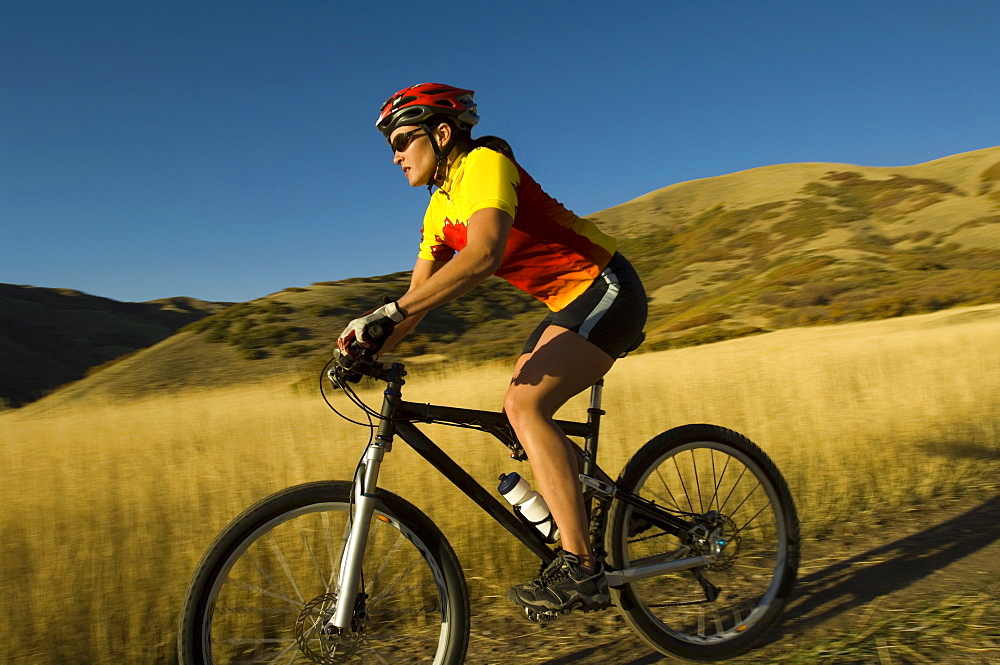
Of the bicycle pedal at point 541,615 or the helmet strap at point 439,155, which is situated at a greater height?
the helmet strap at point 439,155

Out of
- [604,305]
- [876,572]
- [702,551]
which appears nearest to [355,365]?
[604,305]

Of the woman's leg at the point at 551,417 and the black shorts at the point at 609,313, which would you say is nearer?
the woman's leg at the point at 551,417

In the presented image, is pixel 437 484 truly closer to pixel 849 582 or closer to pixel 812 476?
pixel 849 582

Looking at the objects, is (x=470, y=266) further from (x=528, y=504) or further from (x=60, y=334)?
(x=60, y=334)

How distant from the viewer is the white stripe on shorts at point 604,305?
279cm

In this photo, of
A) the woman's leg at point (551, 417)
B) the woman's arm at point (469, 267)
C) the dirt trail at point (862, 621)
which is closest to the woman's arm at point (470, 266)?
the woman's arm at point (469, 267)

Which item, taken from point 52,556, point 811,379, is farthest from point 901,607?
point 811,379

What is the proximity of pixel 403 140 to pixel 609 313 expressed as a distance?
3.36ft

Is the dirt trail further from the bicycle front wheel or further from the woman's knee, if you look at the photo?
the woman's knee

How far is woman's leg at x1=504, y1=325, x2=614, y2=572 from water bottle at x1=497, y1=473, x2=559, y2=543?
63 millimetres

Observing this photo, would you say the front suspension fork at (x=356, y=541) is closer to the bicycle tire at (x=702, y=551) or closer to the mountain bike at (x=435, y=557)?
the mountain bike at (x=435, y=557)

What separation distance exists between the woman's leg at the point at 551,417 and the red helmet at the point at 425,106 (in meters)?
0.89

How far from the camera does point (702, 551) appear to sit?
3.30m

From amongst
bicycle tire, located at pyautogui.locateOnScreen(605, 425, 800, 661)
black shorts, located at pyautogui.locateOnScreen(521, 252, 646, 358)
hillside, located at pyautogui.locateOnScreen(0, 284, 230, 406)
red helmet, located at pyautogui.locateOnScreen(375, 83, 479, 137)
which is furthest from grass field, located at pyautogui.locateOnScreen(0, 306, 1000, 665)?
hillside, located at pyautogui.locateOnScreen(0, 284, 230, 406)
